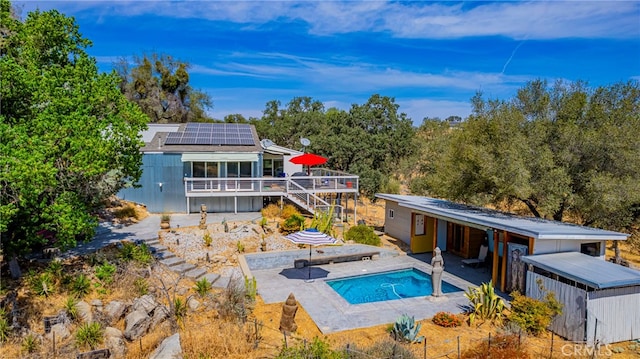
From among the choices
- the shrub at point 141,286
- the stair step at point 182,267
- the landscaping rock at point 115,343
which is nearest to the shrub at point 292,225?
the stair step at point 182,267

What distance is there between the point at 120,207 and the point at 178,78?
91.2ft

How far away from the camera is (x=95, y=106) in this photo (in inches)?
527

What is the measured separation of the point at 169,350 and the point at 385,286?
864cm

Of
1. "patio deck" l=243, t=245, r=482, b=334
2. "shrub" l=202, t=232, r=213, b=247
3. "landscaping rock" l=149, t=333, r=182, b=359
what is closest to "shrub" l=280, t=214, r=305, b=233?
"patio deck" l=243, t=245, r=482, b=334

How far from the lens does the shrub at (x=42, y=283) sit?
462 inches

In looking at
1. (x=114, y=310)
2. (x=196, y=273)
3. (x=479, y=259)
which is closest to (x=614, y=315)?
(x=479, y=259)

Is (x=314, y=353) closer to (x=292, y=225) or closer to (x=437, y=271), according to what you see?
(x=437, y=271)

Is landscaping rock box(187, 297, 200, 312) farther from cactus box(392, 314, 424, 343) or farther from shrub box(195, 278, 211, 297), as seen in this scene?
cactus box(392, 314, 424, 343)

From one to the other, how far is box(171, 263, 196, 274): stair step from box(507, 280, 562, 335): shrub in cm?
1130

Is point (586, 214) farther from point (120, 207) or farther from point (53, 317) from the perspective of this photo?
point (120, 207)

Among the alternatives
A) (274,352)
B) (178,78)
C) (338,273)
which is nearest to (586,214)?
(338,273)

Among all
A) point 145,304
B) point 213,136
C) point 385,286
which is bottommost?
point 385,286

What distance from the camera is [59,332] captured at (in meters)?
10.2

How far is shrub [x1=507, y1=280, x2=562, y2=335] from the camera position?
1055cm
